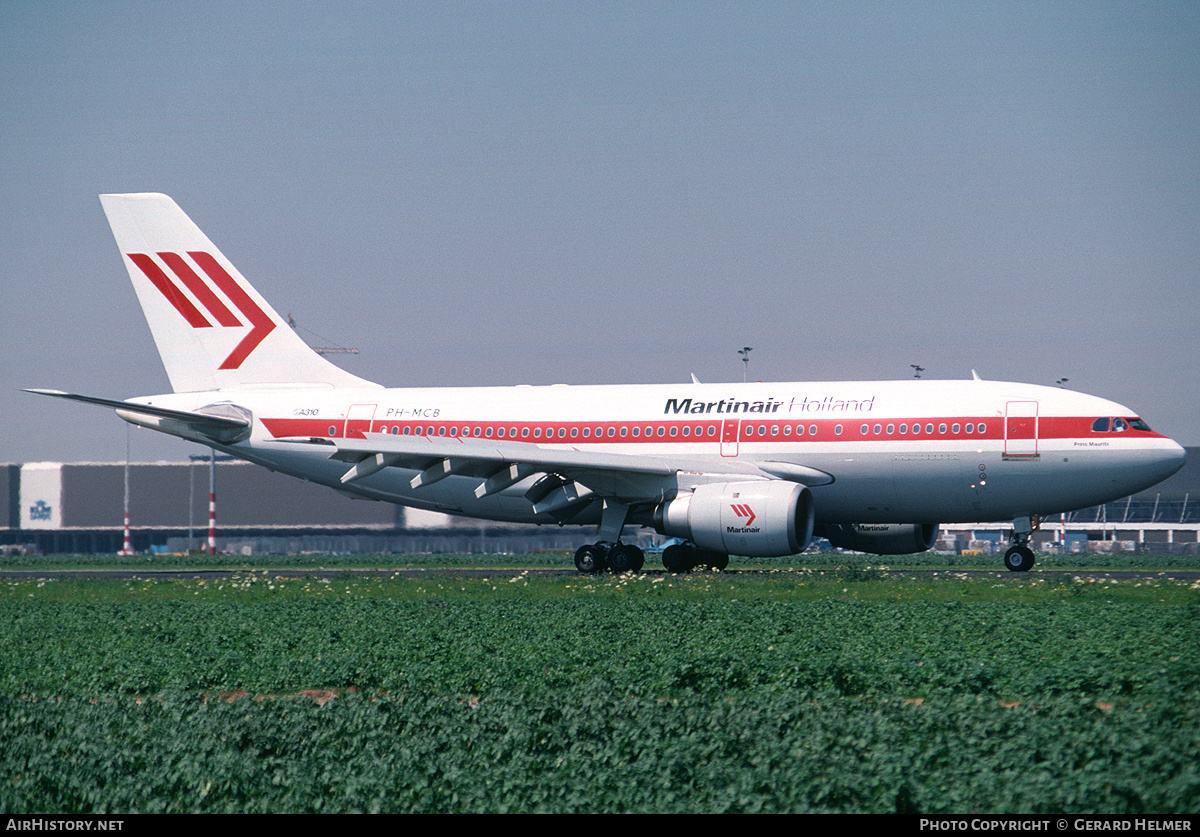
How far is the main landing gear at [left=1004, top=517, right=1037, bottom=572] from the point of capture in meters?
29.6

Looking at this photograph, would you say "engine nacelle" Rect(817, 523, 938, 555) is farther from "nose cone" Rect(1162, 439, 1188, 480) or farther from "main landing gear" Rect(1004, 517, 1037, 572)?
"nose cone" Rect(1162, 439, 1188, 480)

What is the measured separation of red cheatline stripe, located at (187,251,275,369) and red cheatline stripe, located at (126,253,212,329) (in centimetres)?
100

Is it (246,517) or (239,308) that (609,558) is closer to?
(239,308)

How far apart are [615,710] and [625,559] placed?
64.9ft

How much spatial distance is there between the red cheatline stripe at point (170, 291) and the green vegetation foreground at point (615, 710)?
17015 mm

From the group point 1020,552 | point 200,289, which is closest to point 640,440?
point 1020,552

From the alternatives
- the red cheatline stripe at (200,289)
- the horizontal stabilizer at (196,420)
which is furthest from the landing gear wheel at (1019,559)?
the red cheatline stripe at (200,289)

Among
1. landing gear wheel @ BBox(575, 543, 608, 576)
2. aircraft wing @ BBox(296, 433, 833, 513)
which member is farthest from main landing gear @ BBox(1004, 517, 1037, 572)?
landing gear wheel @ BBox(575, 543, 608, 576)

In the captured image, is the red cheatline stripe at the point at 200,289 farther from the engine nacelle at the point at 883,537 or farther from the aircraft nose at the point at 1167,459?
the aircraft nose at the point at 1167,459

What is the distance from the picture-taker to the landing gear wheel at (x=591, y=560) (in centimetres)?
3062

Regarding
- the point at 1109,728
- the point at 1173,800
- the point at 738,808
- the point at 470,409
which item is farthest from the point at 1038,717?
the point at 470,409
